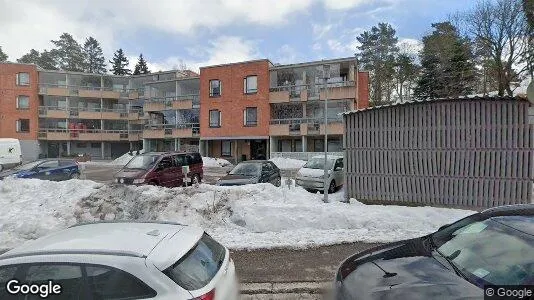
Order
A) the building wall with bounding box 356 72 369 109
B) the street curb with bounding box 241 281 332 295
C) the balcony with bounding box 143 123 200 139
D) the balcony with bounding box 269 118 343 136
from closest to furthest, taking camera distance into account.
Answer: the street curb with bounding box 241 281 332 295 → the balcony with bounding box 269 118 343 136 → the building wall with bounding box 356 72 369 109 → the balcony with bounding box 143 123 200 139

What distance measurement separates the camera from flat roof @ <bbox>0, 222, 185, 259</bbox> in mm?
2918

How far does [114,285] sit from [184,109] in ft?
126

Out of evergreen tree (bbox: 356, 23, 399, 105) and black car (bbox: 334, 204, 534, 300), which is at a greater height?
evergreen tree (bbox: 356, 23, 399, 105)

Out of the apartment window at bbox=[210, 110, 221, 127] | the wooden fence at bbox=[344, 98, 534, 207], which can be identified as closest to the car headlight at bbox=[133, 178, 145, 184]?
the wooden fence at bbox=[344, 98, 534, 207]

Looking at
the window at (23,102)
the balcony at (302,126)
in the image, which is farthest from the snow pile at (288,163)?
the window at (23,102)

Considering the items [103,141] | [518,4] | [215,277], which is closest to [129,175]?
[215,277]

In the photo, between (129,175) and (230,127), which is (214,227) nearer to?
(129,175)

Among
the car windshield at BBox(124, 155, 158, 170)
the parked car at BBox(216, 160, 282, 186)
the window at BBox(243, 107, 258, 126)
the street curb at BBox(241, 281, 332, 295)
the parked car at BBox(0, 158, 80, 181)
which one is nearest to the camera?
the street curb at BBox(241, 281, 332, 295)

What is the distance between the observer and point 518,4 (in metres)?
29.8

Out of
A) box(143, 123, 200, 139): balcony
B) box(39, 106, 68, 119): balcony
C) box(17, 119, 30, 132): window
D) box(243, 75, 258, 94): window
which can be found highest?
box(243, 75, 258, 94): window

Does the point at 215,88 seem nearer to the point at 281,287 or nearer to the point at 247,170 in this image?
the point at 247,170

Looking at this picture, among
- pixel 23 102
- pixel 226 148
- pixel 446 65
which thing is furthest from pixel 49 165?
pixel 446 65

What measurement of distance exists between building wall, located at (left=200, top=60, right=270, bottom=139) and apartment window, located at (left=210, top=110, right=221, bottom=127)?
17.0 inches

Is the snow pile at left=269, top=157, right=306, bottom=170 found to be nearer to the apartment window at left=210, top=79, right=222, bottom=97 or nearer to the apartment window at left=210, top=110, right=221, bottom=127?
the apartment window at left=210, top=110, right=221, bottom=127
